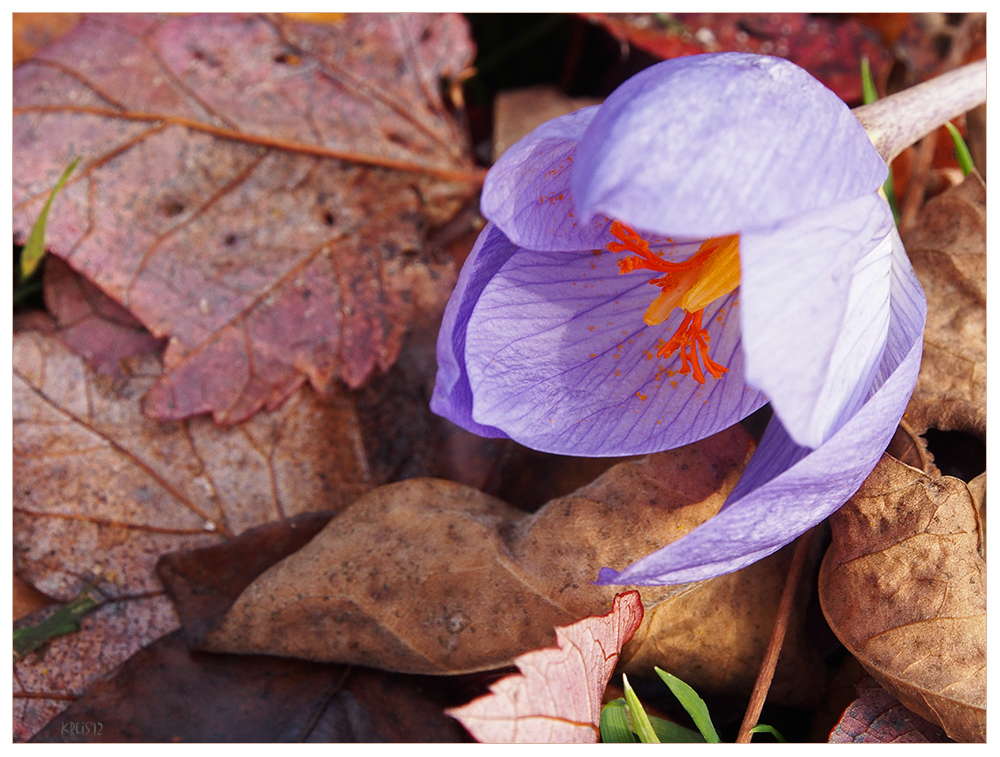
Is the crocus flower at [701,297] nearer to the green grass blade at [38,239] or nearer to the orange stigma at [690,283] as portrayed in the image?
the orange stigma at [690,283]

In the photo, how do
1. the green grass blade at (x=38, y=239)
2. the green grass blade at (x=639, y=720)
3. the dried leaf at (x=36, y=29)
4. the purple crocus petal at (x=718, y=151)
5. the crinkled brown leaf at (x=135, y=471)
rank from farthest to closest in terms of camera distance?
1. the dried leaf at (x=36, y=29)
2. the green grass blade at (x=38, y=239)
3. the crinkled brown leaf at (x=135, y=471)
4. the green grass blade at (x=639, y=720)
5. the purple crocus petal at (x=718, y=151)

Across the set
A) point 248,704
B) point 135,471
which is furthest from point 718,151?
point 135,471

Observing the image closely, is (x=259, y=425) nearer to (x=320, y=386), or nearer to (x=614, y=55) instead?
(x=320, y=386)

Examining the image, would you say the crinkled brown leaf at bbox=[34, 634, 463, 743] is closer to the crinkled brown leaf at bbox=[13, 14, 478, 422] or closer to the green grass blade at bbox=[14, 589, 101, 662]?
the green grass blade at bbox=[14, 589, 101, 662]

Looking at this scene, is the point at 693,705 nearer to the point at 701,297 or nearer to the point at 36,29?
the point at 701,297

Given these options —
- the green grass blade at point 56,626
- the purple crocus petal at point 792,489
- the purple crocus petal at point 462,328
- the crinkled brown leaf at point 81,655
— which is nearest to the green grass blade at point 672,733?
the purple crocus petal at point 792,489

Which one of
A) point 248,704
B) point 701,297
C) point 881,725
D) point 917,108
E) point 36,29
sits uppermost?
point 36,29

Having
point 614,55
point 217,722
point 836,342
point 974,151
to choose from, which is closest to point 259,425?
point 217,722
